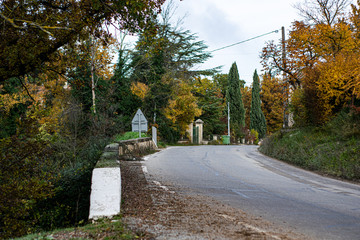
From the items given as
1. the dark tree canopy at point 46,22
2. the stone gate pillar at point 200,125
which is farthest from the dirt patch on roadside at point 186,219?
the stone gate pillar at point 200,125

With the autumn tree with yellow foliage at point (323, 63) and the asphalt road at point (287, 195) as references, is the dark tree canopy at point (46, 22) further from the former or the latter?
the autumn tree with yellow foliage at point (323, 63)

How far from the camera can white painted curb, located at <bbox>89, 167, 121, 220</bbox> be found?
16.3 feet

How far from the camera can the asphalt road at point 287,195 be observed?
17.4 ft

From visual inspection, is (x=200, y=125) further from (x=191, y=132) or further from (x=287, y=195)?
(x=287, y=195)

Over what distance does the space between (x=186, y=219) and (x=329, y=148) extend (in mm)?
10776

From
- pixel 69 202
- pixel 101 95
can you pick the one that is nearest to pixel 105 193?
pixel 69 202

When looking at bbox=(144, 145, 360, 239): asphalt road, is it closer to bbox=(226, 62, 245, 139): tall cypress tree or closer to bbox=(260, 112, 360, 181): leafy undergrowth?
bbox=(260, 112, 360, 181): leafy undergrowth

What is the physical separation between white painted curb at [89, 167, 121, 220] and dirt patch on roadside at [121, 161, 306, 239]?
0.81ft

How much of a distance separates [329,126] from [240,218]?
12177 mm

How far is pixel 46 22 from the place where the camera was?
7.05m

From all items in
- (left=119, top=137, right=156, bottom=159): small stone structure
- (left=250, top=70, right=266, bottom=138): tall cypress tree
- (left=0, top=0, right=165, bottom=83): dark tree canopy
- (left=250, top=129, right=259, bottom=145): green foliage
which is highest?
(left=250, top=70, right=266, bottom=138): tall cypress tree

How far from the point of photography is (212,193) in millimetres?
7953

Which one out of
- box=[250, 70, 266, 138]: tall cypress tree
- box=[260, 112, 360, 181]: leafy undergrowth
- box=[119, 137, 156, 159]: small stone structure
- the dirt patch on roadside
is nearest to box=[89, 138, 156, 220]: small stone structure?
the dirt patch on roadside

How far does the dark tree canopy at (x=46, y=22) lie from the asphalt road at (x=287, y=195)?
460 centimetres
